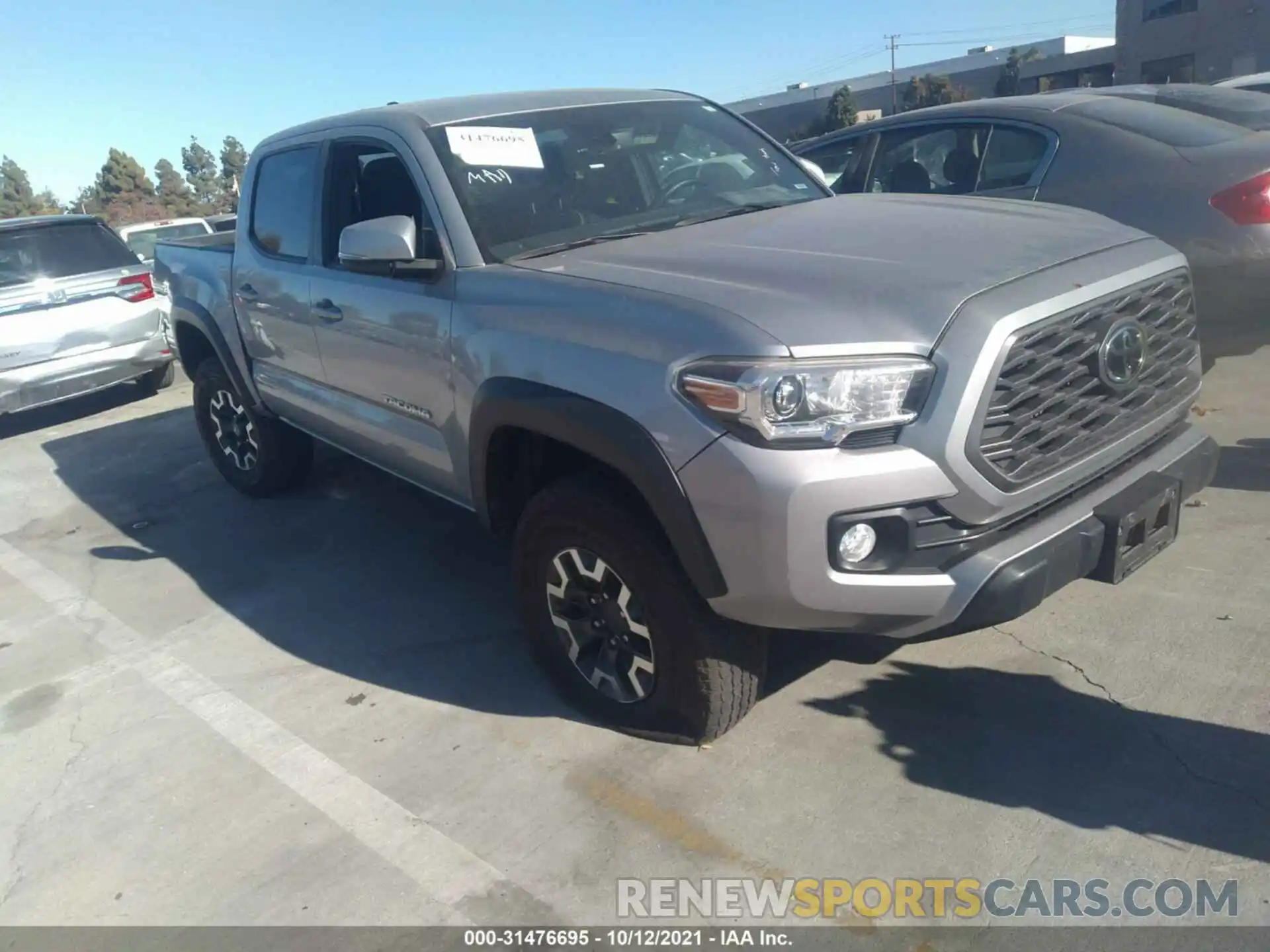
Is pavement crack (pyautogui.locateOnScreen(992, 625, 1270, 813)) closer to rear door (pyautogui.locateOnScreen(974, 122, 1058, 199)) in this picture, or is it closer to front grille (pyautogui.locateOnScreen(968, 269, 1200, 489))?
front grille (pyautogui.locateOnScreen(968, 269, 1200, 489))

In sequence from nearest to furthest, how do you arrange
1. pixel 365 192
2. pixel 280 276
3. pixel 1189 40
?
pixel 365 192 → pixel 280 276 → pixel 1189 40

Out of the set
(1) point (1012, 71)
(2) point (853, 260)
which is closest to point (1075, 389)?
(2) point (853, 260)

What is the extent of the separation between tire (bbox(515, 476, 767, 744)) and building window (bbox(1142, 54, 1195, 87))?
37.1m

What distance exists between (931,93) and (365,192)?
41016 millimetres

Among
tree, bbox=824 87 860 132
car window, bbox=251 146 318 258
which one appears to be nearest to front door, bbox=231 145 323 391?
car window, bbox=251 146 318 258

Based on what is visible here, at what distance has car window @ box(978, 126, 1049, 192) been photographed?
16.9 feet

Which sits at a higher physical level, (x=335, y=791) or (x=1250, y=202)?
(x=1250, y=202)

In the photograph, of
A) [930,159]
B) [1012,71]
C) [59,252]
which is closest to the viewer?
[930,159]

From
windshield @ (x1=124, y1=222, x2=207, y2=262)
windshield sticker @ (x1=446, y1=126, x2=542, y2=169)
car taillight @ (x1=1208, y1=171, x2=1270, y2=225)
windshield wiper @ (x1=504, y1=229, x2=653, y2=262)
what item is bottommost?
windshield @ (x1=124, y1=222, x2=207, y2=262)

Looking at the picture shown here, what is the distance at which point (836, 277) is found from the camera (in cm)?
275

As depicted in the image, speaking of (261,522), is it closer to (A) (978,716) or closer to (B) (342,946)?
(B) (342,946)

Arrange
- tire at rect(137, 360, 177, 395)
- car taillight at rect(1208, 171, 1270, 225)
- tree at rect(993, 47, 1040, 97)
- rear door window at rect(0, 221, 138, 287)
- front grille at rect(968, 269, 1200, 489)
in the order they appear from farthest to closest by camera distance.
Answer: tree at rect(993, 47, 1040, 97)
tire at rect(137, 360, 177, 395)
rear door window at rect(0, 221, 138, 287)
car taillight at rect(1208, 171, 1270, 225)
front grille at rect(968, 269, 1200, 489)

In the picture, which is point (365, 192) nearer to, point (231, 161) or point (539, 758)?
point (539, 758)

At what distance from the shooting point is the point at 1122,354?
2828 mm
